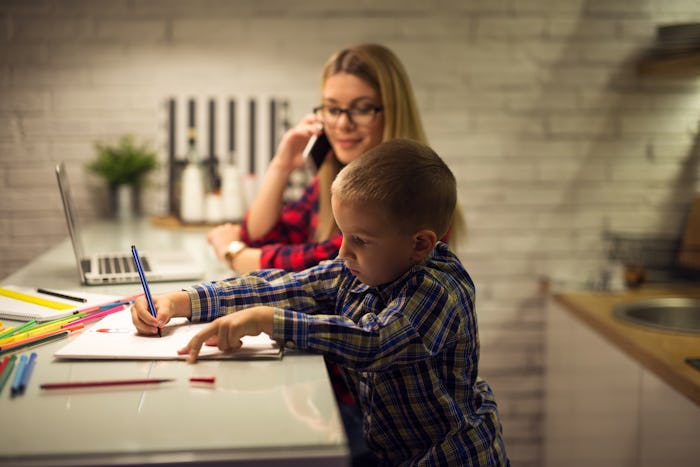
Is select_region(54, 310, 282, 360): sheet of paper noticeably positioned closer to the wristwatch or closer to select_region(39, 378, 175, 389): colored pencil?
select_region(39, 378, 175, 389): colored pencil

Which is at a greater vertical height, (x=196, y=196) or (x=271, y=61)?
(x=271, y=61)

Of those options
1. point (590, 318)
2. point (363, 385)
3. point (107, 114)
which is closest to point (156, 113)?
point (107, 114)

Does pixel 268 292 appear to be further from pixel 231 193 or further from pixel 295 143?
pixel 231 193

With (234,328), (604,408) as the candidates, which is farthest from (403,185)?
(604,408)

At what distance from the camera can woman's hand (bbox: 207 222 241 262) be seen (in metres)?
1.84

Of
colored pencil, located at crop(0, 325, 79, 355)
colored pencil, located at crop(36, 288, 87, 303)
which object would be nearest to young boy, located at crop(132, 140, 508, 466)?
colored pencil, located at crop(0, 325, 79, 355)

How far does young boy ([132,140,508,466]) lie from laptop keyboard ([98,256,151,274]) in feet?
1.86

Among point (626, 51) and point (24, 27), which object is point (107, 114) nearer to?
point (24, 27)

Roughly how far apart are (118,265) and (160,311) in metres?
0.69

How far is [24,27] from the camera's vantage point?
2.81m

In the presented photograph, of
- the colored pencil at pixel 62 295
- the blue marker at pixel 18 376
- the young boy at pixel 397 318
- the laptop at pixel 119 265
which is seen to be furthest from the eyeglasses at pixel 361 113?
the blue marker at pixel 18 376

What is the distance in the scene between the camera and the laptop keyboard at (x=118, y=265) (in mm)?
1631

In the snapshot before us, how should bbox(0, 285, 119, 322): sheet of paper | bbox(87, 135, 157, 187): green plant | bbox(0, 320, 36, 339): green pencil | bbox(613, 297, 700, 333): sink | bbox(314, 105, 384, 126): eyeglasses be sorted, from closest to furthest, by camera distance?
bbox(0, 320, 36, 339): green pencil < bbox(0, 285, 119, 322): sheet of paper < bbox(314, 105, 384, 126): eyeglasses < bbox(613, 297, 700, 333): sink < bbox(87, 135, 157, 187): green plant

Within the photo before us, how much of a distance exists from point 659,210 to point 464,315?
2.39 metres
